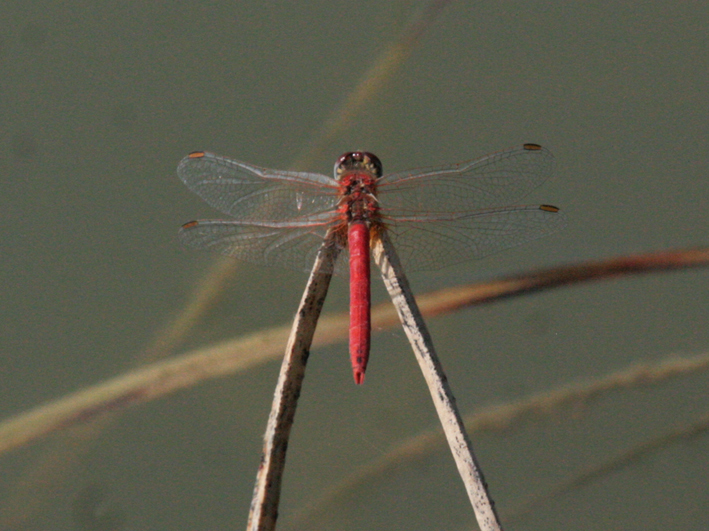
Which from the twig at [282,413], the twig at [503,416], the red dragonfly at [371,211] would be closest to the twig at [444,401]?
the twig at [282,413]

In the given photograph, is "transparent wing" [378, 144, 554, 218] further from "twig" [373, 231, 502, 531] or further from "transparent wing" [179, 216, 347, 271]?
"twig" [373, 231, 502, 531]

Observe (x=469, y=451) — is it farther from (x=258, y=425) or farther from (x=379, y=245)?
(x=258, y=425)

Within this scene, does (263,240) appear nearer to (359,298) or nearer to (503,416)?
(359,298)

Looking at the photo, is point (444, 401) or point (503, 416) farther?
point (503, 416)

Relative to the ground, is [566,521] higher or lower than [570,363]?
lower

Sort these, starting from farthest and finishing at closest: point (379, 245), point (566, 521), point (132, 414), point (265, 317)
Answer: point (265, 317) → point (132, 414) → point (566, 521) → point (379, 245)

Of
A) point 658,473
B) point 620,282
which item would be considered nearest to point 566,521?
point 658,473

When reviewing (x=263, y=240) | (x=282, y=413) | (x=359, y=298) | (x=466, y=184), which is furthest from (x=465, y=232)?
(x=282, y=413)
